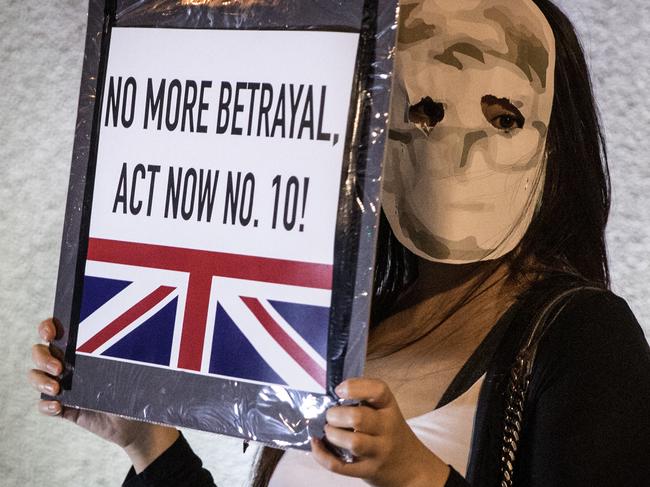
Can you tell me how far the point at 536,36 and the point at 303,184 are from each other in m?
0.31

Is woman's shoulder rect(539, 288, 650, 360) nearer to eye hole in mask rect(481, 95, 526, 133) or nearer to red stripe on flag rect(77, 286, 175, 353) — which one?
eye hole in mask rect(481, 95, 526, 133)

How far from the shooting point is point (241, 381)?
0.72 m

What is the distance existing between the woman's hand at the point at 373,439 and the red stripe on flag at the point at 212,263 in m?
0.10

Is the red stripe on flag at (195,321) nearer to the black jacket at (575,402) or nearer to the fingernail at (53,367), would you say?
the fingernail at (53,367)

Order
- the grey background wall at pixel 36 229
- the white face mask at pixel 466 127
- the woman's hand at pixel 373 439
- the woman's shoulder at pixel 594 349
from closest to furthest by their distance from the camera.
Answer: the woman's hand at pixel 373 439, the woman's shoulder at pixel 594 349, the white face mask at pixel 466 127, the grey background wall at pixel 36 229

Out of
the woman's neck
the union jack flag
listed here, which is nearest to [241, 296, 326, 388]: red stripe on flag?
the union jack flag

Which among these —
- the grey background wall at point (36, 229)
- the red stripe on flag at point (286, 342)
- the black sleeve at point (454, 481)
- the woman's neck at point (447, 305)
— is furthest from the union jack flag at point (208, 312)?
the grey background wall at point (36, 229)

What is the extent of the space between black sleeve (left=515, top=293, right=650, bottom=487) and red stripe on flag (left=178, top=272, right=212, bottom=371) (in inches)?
11.3

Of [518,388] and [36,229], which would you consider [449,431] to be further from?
[36,229]

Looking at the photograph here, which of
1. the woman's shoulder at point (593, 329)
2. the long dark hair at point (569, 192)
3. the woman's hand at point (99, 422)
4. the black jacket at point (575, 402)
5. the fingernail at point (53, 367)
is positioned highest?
the long dark hair at point (569, 192)

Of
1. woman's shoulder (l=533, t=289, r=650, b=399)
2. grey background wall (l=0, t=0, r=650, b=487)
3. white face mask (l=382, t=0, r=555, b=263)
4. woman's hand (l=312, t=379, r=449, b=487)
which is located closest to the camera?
woman's hand (l=312, t=379, r=449, b=487)

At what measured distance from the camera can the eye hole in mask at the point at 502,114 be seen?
2.74ft

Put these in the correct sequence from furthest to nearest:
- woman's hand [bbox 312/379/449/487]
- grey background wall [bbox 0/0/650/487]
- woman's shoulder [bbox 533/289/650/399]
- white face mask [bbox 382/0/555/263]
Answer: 1. grey background wall [bbox 0/0/650/487]
2. white face mask [bbox 382/0/555/263]
3. woman's shoulder [bbox 533/289/650/399]
4. woman's hand [bbox 312/379/449/487]

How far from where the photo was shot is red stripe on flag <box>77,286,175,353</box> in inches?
29.9
